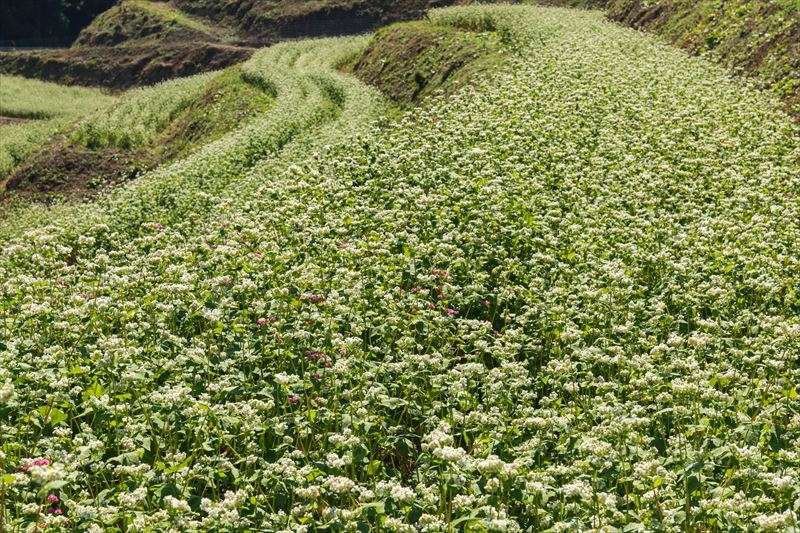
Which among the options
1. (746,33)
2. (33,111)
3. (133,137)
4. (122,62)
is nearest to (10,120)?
(33,111)

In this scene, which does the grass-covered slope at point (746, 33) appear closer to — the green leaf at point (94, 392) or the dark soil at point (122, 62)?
the green leaf at point (94, 392)

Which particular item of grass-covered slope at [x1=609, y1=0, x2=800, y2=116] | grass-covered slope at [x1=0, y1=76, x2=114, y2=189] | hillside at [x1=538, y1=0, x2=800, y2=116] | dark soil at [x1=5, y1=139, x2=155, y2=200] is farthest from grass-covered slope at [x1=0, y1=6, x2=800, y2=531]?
grass-covered slope at [x1=0, y1=76, x2=114, y2=189]

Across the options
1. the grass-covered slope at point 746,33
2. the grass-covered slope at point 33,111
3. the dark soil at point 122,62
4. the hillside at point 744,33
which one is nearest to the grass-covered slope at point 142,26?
the dark soil at point 122,62

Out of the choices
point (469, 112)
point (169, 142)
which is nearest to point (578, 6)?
point (169, 142)

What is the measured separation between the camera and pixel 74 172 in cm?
3788

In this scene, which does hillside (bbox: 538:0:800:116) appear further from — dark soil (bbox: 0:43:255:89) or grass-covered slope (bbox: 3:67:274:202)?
dark soil (bbox: 0:43:255:89)

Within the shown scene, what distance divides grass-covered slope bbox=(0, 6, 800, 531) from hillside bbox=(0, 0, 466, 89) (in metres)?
64.0

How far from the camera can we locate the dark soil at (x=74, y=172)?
119 feet

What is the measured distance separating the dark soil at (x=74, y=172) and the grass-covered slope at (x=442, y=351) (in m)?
17.8

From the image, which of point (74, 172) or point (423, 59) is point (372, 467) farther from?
point (423, 59)

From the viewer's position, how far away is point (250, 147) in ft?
105

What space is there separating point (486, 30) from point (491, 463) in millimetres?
38974

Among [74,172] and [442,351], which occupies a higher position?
[442,351]

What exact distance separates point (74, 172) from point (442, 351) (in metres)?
31.3
